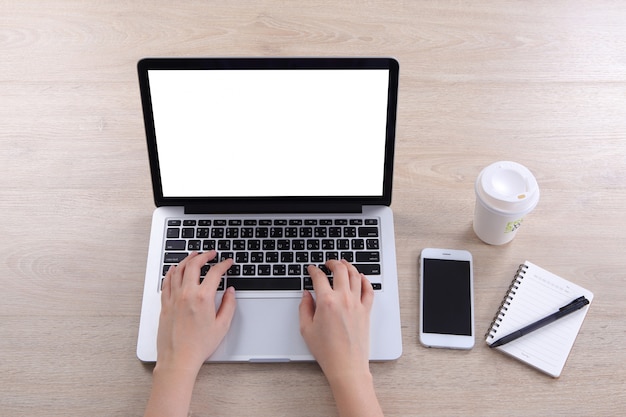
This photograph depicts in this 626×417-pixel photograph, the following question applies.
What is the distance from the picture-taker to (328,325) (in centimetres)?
87

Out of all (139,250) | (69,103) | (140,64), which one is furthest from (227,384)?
(69,103)

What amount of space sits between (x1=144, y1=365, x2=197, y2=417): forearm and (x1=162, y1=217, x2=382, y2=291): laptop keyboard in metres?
0.14

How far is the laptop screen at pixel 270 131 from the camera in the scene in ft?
2.92

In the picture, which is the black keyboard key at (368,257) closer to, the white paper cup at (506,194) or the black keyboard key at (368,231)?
the black keyboard key at (368,231)

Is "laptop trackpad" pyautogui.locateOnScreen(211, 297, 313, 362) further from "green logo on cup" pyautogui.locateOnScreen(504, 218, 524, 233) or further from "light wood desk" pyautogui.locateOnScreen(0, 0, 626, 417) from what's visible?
"green logo on cup" pyautogui.locateOnScreen(504, 218, 524, 233)

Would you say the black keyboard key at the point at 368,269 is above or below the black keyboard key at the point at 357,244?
below

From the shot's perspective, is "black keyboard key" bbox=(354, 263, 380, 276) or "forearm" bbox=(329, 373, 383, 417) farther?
"black keyboard key" bbox=(354, 263, 380, 276)

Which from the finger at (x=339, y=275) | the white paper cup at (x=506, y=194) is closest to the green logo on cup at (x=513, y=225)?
the white paper cup at (x=506, y=194)

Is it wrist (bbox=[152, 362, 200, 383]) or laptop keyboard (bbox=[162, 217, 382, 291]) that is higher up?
laptop keyboard (bbox=[162, 217, 382, 291])

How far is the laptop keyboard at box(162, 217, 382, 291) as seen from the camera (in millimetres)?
935

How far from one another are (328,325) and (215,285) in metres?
0.17

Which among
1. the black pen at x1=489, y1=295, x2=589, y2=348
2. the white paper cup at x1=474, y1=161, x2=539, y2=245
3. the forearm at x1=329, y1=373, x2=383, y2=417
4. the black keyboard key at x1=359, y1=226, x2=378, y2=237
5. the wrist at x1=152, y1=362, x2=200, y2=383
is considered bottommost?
the forearm at x1=329, y1=373, x2=383, y2=417

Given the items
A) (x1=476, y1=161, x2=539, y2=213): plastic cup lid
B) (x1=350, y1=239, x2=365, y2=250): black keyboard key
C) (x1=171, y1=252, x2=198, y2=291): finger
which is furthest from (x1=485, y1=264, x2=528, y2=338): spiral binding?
(x1=171, y1=252, x2=198, y2=291): finger

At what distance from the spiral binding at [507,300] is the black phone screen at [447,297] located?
32mm
